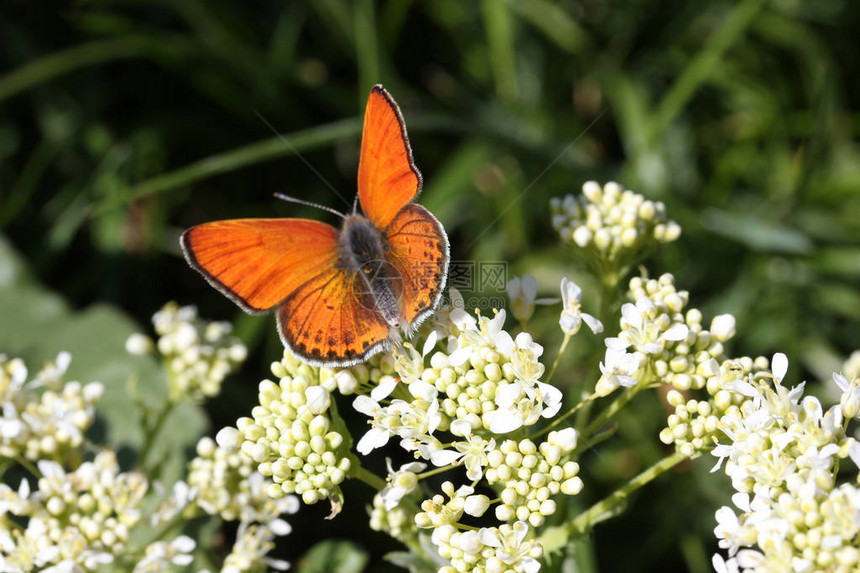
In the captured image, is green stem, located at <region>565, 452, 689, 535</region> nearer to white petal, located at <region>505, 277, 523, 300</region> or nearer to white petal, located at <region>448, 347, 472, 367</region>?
white petal, located at <region>448, 347, 472, 367</region>

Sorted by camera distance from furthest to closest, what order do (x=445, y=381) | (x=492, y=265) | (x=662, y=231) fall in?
1. (x=492, y=265)
2. (x=662, y=231)
3. (x=445, y=381)

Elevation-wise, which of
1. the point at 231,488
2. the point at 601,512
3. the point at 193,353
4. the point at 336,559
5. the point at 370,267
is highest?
the point at 370,267

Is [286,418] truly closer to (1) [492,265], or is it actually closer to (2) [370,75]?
(1) [492,265]

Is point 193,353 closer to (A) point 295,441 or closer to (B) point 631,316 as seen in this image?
(A) point 295,441

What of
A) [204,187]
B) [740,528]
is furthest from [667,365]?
[204,187]

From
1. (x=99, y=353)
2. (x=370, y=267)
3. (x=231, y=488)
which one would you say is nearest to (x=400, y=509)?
(x=231, y=488)

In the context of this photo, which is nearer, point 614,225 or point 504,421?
point 504,421
